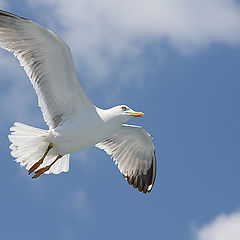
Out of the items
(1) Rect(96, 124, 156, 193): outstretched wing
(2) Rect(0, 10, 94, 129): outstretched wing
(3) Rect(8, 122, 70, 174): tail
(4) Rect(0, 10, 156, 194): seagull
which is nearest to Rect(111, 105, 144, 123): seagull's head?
(4) Rect(0, 10, 156, 194): seagull

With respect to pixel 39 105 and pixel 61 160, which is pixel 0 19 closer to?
pixel 39 105

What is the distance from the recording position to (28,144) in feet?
34.5

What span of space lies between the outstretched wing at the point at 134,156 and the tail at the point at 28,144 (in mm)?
1713

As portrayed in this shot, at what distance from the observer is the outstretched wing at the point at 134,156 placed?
11969mm

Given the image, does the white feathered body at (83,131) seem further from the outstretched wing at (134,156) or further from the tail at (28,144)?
the outstretched wing at (134,156)

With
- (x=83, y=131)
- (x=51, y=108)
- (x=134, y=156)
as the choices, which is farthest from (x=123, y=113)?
(x=134, y=156)

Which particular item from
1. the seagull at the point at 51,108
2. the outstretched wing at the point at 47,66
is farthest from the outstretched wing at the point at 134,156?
the outstretched wing at the point at 47,66

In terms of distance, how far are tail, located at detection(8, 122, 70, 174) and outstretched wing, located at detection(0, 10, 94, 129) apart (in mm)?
339

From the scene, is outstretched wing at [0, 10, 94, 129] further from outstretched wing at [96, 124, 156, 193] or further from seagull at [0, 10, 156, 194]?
outstretched wing at [96, 124, 156, 193]

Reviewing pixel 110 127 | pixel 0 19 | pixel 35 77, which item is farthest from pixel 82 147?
pixel 0 19

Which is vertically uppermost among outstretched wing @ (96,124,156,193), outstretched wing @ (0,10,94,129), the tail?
outstretched wing @ (0,10,94,129)

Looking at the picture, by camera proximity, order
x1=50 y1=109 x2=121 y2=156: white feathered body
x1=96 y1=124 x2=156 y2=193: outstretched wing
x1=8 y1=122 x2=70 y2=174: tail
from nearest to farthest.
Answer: x1=50 y1=109 x2=121 y2=156: white feathered body < x1=8 y1=122 x2=70 y2=174: tail < x1=96 y1=124 x2=156 y2=193: outstretched wing

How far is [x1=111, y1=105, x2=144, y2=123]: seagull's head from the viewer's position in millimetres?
10203

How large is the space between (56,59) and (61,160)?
2.18m
